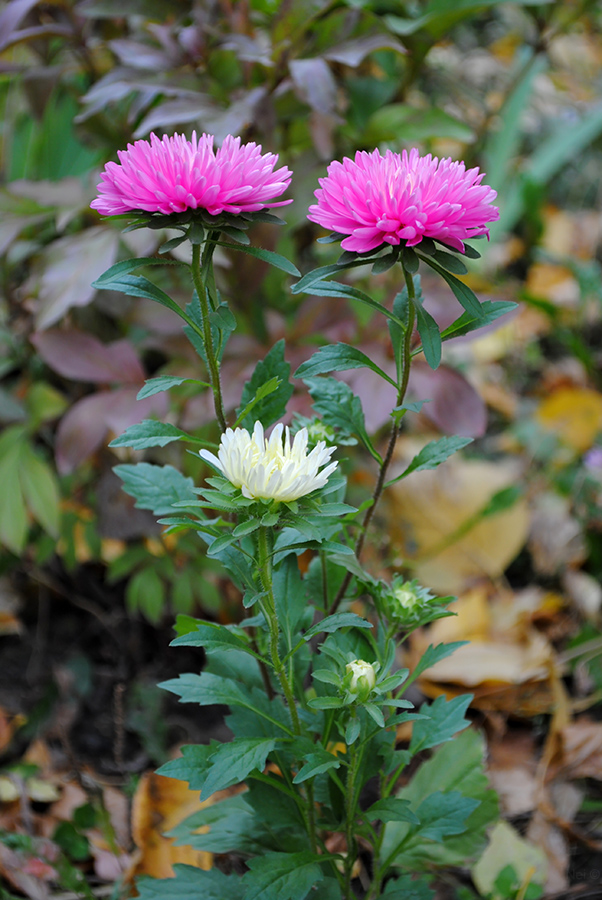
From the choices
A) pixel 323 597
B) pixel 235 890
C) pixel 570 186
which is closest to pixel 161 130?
pixel 323 597

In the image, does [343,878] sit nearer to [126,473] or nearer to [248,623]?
[248,623]

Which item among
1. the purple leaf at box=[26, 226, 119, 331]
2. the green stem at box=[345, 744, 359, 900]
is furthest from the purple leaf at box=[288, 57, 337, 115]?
the green stem at box=[345, 744, 359, 900]

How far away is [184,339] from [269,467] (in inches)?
25.2

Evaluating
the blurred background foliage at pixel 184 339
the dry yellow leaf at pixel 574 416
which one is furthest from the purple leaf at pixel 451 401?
the dry yellow leaf at pixel 574 416

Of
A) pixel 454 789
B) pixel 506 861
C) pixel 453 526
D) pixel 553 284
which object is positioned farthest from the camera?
pixel 553 284

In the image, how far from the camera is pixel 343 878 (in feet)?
2.39

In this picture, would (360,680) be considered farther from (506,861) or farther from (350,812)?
(506,861)

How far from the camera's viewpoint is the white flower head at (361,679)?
1.86ft

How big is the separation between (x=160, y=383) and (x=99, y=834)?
0.82 meters

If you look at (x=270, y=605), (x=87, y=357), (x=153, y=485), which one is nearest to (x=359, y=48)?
(x=87, y=357)

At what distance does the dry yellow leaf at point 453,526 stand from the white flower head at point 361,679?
956mm

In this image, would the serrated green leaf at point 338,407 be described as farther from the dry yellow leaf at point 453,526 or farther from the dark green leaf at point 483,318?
the dry yellow leaf at point 453,526

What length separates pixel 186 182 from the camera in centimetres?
50

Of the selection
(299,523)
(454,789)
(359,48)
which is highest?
(359,48)
